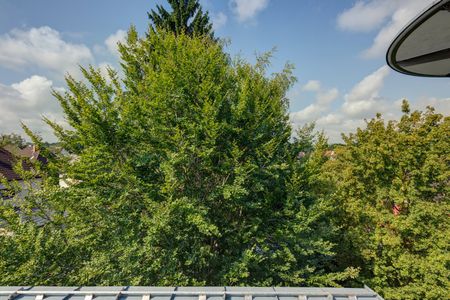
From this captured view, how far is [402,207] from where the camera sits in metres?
8.23

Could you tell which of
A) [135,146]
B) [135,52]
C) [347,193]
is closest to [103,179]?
[135,146]

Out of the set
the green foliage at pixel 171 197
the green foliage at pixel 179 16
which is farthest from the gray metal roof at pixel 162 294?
the green foliage at pixel 179 16

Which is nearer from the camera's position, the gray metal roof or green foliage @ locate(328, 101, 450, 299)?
the gray metal roof

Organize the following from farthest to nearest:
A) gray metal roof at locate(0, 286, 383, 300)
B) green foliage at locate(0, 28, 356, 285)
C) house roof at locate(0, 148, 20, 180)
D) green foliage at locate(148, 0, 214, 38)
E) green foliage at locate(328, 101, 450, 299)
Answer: house roof at locate(0, 148, 20, 180) < green foliage at locate(148, 0, 214, 38) < green foliage at locate(328, 101, 450, 299) < green foliage at locate(0, 28, 356, 285) < gray metal roof at locate(0, 286, 383, 300)

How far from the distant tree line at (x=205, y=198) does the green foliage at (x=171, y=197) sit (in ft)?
0.16

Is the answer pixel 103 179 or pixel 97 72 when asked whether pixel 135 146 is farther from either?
pixel 97 72

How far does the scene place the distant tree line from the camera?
659cm

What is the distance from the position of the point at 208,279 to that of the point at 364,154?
25.3ft

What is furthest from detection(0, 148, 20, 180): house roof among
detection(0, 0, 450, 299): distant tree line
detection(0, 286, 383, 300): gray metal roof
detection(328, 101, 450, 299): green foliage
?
detection(328, 101, 450, 299): green foliage

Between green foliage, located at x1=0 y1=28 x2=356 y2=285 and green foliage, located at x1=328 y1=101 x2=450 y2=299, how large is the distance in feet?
6.78

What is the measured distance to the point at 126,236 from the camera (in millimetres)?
6520

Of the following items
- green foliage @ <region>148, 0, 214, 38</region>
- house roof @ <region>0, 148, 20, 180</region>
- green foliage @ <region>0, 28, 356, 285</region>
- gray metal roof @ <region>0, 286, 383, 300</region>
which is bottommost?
gray metal roof @ <region>0, 286, 383, 300</region>

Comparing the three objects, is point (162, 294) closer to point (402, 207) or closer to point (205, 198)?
point (205, 198)

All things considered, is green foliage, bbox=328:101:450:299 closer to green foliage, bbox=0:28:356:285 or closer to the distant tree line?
the distant tree line
